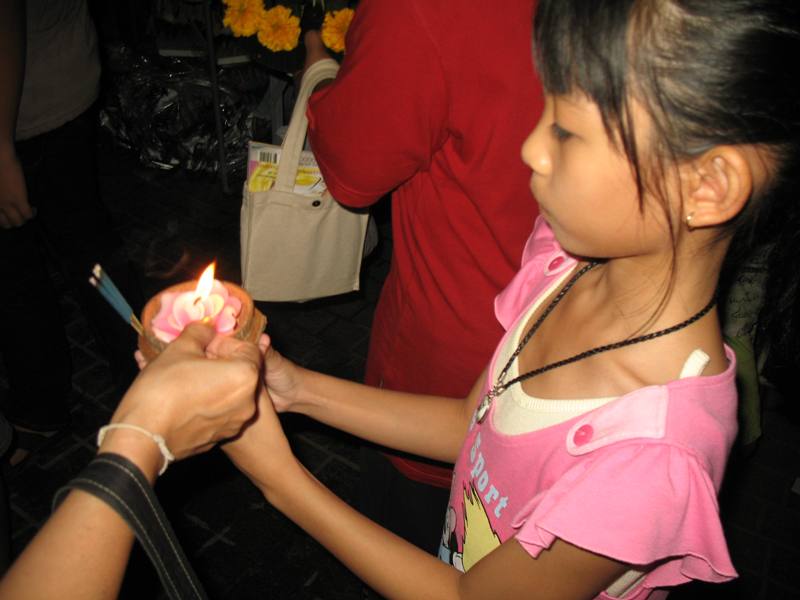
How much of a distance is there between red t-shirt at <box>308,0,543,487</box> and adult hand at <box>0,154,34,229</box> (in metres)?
1.61

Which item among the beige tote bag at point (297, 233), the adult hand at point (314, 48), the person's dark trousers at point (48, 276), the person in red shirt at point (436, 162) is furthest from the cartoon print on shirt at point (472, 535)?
the person's dark trousers at point (48, 276)

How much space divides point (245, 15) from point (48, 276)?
5.76ft

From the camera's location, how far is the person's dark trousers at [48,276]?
3234 mm

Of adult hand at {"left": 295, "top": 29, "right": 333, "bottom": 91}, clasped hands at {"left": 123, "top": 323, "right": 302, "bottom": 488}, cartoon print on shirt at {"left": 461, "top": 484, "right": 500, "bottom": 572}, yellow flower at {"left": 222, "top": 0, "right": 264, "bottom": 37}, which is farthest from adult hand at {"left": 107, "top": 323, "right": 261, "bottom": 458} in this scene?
yellow flower at {"left": 222, "top": 0, "right": 264, "bottom": 37}

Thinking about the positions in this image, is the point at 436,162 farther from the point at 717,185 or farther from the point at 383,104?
the point at 717,185

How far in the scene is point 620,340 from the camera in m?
A: 1.42

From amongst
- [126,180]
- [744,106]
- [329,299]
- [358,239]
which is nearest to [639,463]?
[744,106]

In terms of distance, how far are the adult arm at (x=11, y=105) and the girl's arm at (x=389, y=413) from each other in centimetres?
187

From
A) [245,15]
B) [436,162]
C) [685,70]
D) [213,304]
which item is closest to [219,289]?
[213,304]

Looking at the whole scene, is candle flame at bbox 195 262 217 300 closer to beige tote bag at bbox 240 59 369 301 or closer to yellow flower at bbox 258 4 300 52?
beige tote bag at bbox 240 59 369 301

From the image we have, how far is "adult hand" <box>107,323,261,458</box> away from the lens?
1.26 metres

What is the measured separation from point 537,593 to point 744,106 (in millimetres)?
1027

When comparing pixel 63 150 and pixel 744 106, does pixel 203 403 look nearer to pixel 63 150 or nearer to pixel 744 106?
pixel 744 106

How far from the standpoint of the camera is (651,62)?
1.05 metres
